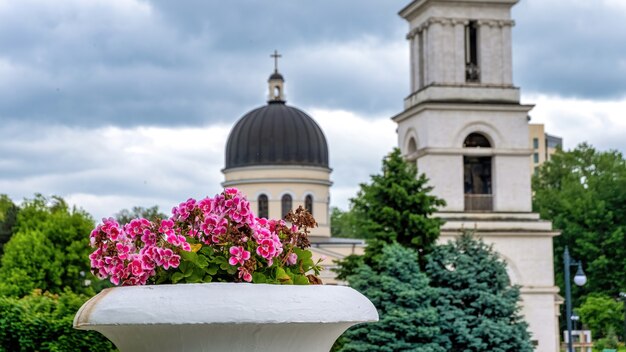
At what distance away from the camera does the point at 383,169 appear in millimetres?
36594

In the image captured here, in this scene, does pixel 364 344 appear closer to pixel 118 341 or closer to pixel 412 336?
pixel 412 336

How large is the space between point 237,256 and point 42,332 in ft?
61.6

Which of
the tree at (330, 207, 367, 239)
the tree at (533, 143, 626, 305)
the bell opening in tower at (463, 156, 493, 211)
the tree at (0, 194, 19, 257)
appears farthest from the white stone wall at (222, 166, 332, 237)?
the tree at (330, 207, 367, 239)

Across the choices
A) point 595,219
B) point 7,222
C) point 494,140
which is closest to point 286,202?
point 595,219

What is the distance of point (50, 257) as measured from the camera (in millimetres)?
41906

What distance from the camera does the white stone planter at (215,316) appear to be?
643 cm

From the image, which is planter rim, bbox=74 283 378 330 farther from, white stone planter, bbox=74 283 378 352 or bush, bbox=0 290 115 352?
bush, bbox=0 290 115 352

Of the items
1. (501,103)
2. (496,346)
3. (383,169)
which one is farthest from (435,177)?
(496,346)

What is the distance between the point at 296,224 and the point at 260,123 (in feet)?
210

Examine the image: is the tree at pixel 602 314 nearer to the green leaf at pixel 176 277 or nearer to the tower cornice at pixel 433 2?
the tower cornice at pixel 433 2

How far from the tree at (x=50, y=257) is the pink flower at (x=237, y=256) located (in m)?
34.1

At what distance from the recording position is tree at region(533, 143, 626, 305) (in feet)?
210

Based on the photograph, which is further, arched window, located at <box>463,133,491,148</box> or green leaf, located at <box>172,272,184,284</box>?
arched window, located at <box>463,133,491,148</box>

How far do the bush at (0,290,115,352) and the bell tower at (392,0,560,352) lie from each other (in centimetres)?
2364
